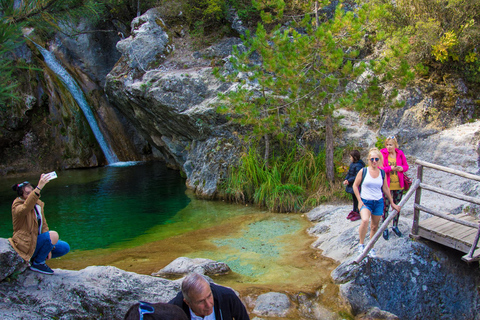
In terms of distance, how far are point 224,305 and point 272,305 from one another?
80.3 inches

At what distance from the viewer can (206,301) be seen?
89.8 inches

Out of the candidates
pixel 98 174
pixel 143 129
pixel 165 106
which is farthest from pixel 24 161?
pixel 165 106

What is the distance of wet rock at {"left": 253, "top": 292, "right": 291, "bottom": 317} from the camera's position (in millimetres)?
4199

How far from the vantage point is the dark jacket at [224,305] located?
7.88 feet

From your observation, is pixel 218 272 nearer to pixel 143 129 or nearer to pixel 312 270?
pixel 312 270

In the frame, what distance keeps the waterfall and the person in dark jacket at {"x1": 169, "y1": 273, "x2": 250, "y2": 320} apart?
1545 cm

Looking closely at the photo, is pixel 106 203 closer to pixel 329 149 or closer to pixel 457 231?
pixel 329 149

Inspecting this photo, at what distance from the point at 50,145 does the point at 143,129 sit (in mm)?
4738

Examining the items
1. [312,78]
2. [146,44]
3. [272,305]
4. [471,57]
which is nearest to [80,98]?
[146,44]

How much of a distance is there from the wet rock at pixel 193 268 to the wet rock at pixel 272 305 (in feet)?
3.05

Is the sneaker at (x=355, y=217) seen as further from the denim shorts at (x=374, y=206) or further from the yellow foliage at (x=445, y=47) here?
the yellow foliage at (x=445, y=47)

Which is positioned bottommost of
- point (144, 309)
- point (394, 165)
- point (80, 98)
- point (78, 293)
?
point (78, 293)

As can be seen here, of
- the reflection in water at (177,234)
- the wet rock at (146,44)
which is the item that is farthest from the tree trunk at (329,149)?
the wet rock at (146,44)

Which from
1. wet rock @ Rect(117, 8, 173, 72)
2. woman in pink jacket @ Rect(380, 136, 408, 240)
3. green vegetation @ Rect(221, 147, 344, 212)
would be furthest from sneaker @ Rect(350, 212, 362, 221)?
wet rock @ Rect(117, 8, 173, 72)
